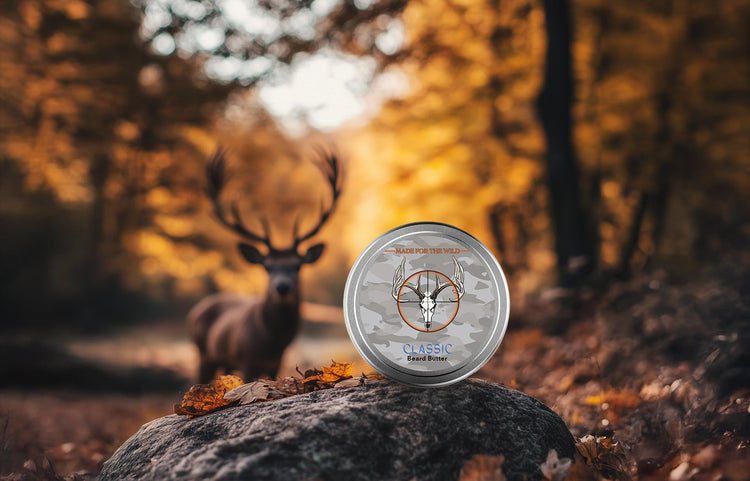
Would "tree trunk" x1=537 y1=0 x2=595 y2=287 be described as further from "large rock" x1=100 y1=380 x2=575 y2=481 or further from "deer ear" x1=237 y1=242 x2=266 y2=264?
"large rock" x1=100 y1=380 x2=575 y2=481

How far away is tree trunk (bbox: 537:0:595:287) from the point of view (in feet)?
23.8

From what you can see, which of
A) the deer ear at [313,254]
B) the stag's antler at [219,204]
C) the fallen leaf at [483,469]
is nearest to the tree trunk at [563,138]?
the deer ear at [313,254]

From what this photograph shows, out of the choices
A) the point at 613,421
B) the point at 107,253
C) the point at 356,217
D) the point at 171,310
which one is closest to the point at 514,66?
the point at 356,217

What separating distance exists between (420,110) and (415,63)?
3672 millimetres

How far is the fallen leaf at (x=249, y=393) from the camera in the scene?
263cm

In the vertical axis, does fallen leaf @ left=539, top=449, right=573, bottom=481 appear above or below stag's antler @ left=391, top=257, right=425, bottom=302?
below

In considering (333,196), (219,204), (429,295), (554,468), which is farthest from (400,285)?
(219,204)

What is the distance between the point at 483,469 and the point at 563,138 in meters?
6.03

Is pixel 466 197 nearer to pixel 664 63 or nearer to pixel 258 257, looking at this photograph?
pixel 664 63

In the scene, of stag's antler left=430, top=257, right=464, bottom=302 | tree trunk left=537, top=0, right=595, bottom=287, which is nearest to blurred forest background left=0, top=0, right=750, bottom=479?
tree trunk left=537, top=0, right=595, bottom=287

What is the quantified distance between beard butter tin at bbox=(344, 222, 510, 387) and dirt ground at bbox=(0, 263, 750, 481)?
2.85ft

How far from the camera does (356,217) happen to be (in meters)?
14.8

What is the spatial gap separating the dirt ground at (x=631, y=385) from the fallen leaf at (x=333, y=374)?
1.33m

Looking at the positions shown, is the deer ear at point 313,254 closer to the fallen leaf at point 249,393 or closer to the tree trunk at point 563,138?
the fallen leaf at point 249,393
